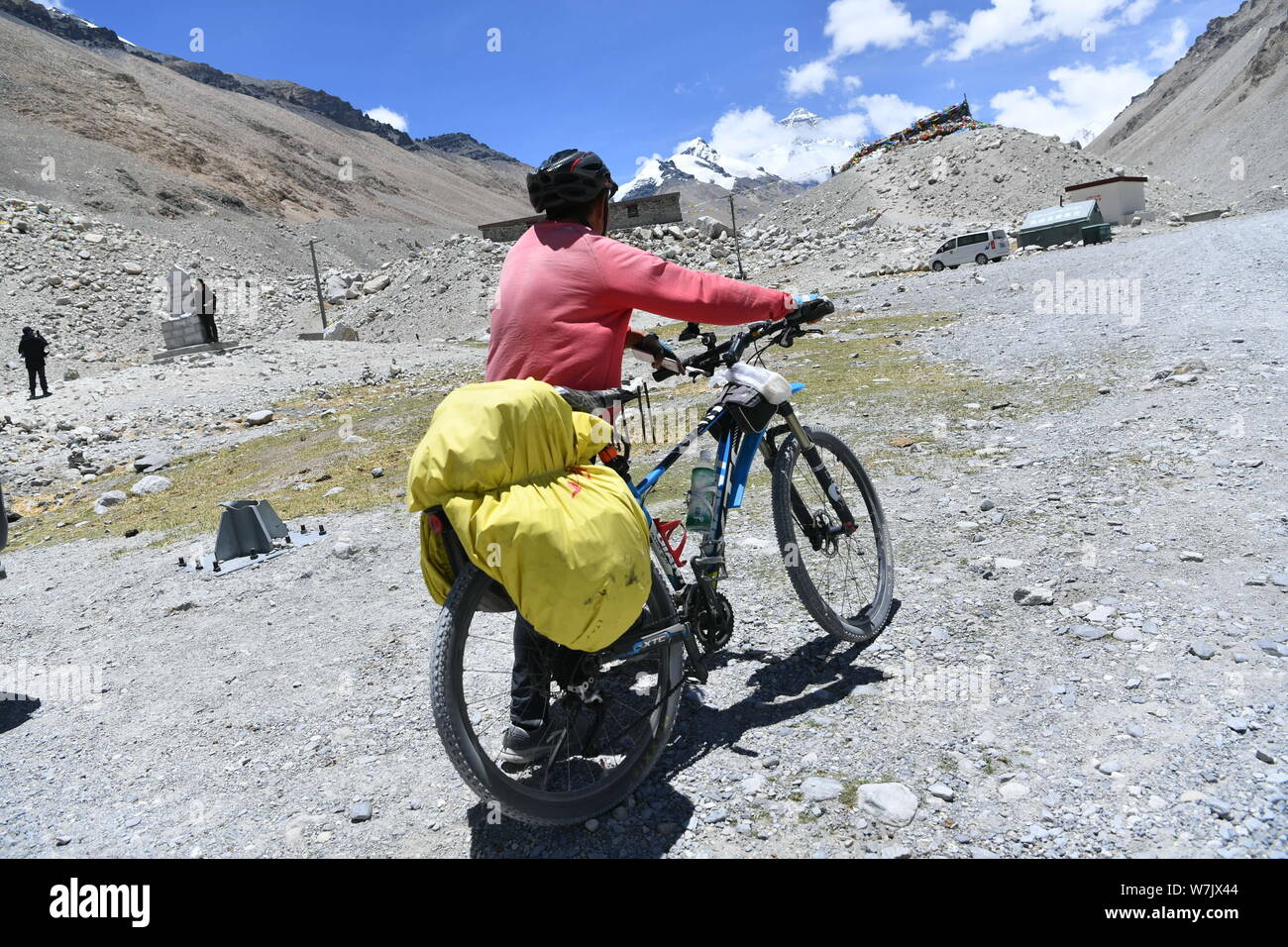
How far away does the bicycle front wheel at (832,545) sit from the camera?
380 centimetres

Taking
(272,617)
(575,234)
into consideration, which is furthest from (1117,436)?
(272,617)

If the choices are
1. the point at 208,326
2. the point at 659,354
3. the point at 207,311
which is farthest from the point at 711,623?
the point at 207,311

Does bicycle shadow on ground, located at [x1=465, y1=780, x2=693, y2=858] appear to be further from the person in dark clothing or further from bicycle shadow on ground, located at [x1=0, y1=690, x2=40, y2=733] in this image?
the person in dark clothing

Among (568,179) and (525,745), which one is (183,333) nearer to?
(568,179)

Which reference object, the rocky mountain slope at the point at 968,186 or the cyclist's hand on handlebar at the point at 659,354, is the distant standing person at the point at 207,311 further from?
the rocky mountain slope at the point at 968,186

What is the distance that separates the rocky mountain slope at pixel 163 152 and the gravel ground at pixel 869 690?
71.6 m

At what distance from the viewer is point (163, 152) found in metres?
83.9

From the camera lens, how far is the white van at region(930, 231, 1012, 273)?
35.9 m

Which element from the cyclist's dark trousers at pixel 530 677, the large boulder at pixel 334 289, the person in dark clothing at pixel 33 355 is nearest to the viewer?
the cyclist's dark trousers at pixel 530 677

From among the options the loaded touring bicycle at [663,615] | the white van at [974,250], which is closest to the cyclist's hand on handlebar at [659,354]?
the loaded touring bicycle at [663,615]

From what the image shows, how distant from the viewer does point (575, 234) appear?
126 inches

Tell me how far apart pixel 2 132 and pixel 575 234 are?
295ft

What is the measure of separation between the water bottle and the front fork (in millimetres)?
455
